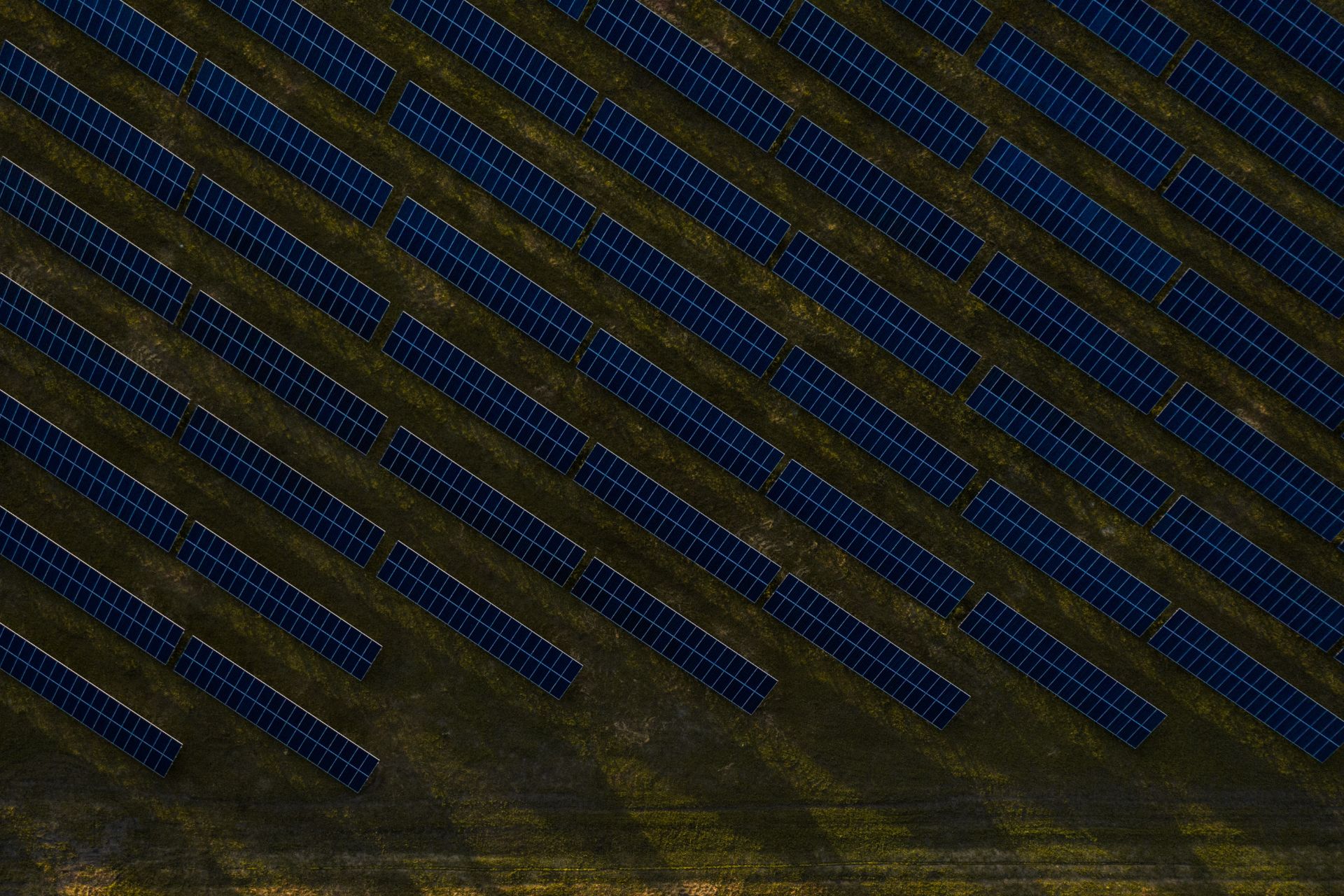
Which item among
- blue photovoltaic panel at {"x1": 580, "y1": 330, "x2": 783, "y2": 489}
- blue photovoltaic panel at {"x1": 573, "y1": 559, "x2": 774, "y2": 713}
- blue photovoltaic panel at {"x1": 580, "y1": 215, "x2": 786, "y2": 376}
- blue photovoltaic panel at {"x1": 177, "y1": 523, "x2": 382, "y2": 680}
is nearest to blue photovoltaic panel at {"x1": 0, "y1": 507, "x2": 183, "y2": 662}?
blue photovoltaic panel at {"x1": 177, "y1": 523, "x2": 382, "y2": 680}

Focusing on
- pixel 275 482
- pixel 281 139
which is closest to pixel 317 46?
pixel 281 139

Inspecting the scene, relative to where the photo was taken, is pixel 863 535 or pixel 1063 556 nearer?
pixel 863 535

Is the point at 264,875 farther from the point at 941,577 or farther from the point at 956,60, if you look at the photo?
the point at 956,60

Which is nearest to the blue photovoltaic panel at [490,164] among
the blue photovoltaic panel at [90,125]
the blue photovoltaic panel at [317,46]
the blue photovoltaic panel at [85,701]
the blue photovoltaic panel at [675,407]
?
the blue photovoltaic panel at [317,46]

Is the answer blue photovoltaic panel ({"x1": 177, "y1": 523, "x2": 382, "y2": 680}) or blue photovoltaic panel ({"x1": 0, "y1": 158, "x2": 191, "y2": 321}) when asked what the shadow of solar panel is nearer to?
blue photovoltaic panel ({"x1": 177, "y1": 523, "x2": 382, "y2": 680})

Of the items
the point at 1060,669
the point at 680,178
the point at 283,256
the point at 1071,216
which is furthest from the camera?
the point at 1060,669

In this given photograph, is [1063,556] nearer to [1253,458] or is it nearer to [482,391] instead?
[1253,458]

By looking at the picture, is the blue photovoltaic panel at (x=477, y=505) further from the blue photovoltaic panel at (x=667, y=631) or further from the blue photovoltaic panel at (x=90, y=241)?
the blue photovoltaic panel at (x=90, y=241)
